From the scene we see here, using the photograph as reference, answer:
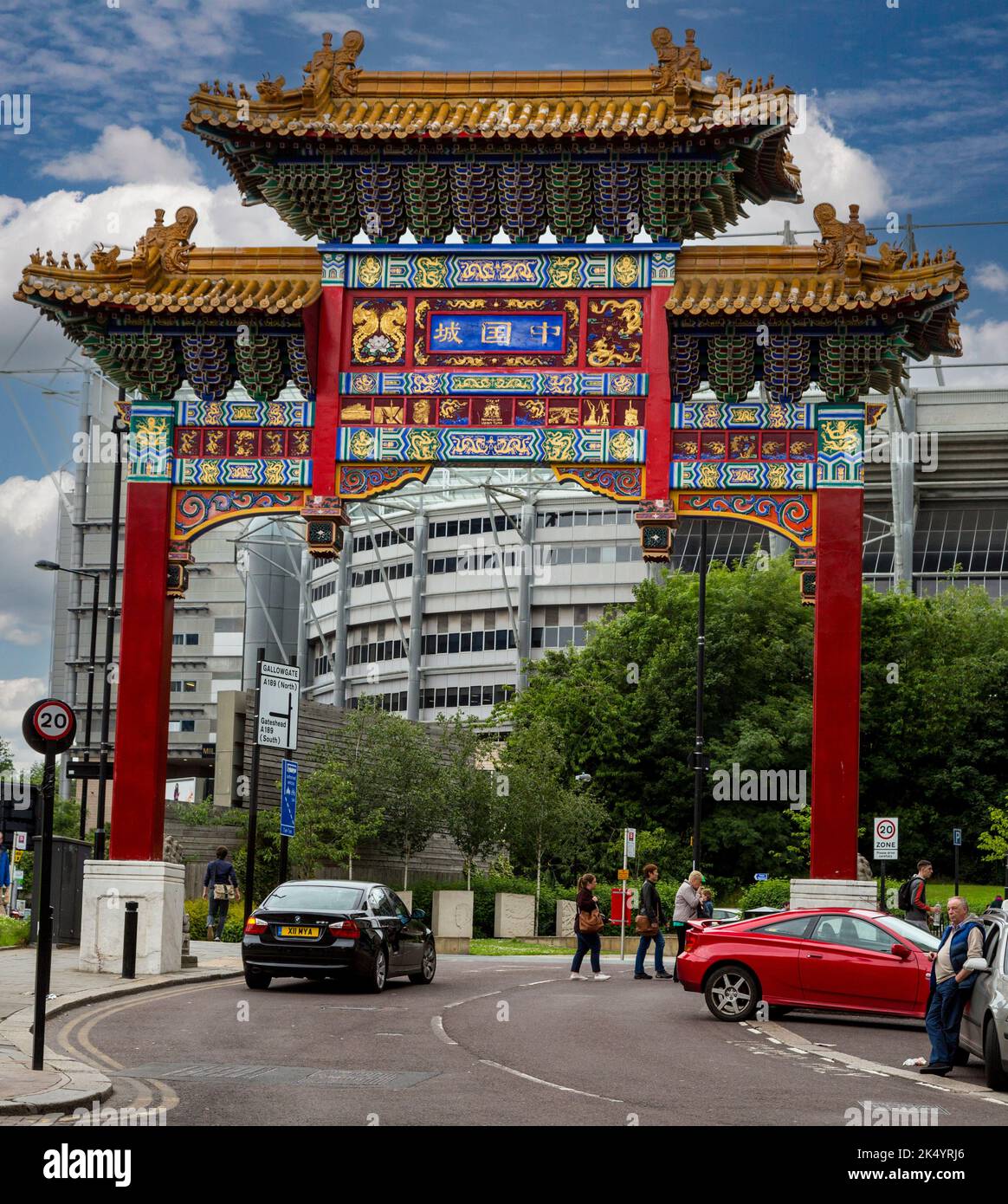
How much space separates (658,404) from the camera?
25000 millimetres

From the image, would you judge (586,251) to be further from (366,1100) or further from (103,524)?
(103,524)

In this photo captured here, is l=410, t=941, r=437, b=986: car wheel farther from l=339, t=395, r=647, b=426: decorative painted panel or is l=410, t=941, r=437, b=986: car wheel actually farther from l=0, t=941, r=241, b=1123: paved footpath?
l=339, t=395, r=647, b=426: decorative painted panel

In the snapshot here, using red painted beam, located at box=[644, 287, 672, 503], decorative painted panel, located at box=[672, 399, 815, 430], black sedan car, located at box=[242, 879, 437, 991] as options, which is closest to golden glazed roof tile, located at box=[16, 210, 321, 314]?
red painted beam, located at box=[644, 287, 672, 503]

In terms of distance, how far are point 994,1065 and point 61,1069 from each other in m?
7.63

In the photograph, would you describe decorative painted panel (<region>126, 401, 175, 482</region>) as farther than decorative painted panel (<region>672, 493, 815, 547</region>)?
Yes

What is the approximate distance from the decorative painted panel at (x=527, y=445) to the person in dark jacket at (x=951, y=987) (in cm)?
1025

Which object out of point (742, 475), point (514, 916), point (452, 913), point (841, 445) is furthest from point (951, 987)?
point (514, 916)

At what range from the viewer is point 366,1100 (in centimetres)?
1246

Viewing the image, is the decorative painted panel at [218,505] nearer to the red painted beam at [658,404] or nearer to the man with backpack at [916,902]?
the red painted beam at [658,404]

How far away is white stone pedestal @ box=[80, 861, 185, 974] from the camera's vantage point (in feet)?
79.6

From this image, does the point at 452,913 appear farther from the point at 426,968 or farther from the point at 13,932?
the point at 426,968

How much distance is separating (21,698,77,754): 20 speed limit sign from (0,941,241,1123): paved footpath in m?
2.48

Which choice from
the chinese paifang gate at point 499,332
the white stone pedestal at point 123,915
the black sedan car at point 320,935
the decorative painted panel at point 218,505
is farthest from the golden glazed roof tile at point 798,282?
the white stone pedestal at point 123,915

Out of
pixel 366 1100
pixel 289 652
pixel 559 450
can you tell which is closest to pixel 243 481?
pixel 559 450
